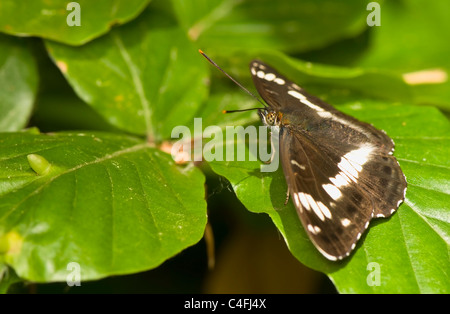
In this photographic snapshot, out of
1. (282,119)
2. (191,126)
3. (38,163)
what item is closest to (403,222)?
(282,119)

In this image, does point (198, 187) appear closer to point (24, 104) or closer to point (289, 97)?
point (289, 97)

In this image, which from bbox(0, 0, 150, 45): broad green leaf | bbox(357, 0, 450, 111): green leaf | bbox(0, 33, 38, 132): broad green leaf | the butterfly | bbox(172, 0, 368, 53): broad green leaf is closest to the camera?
the butterfly

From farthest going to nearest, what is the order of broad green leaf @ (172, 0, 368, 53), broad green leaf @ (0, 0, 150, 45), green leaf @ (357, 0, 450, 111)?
green leaf @ (357, 0, 450, 111)
broad green leaf @ (172, 0, 368, 53)
broad green leaf @ (0, 0, 150, 45)

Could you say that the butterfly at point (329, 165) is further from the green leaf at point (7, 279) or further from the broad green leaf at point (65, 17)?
the green leaf at point (7, 279)

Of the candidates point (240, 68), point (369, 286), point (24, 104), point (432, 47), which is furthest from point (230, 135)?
point (432, 47)

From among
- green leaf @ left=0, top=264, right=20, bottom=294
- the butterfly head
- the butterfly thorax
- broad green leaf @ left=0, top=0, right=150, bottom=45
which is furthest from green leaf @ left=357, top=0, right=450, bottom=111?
green leaf @ left=0, top=264, right=20, bottom=294

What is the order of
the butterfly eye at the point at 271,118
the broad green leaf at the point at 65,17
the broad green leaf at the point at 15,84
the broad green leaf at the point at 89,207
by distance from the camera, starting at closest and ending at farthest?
the broad green leaf at the point at 89,207 → the butterfly eye at the point at 271,118 → the broad green leaf at the point at 65,17 → the broad green leaf at the point at 15,84

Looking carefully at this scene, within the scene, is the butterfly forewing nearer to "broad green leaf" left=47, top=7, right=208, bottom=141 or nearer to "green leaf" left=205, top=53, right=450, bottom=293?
"green leaf" left=205, top=53, right=450, bottom=293

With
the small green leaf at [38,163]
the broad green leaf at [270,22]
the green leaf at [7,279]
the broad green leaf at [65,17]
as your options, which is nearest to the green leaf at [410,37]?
the broad green leaf at [270,22]
